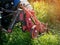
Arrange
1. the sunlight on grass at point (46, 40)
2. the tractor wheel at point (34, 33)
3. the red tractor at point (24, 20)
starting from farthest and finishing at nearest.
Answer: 1. the red tractor at point (24, 20)
2. the tractor wheel at point (34, 33)
3. the sunlight on grass at point (46, 40)

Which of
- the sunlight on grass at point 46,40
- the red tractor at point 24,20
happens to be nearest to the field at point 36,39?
the sunlight on grass at point 46,40

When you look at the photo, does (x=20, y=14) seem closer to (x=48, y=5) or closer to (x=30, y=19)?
(x=30, y=19)

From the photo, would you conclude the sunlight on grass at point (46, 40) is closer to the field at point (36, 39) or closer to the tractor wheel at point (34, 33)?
the field at point (36, 39)

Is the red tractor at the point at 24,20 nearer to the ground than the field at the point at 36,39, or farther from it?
farther from it

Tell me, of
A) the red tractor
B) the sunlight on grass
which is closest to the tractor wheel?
the red tractor

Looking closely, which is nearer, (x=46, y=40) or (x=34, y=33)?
(x=46, y=40)

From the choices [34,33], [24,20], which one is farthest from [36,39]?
[24,20]

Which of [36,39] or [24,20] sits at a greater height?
[24,20]

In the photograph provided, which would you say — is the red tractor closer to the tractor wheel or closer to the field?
the tractor wheel

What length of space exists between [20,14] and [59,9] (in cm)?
137

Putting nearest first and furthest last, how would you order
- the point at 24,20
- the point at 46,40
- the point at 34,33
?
the point at 46,40
the point at 34,33
the point at 24,20

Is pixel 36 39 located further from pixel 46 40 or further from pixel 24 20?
pixel 24 20

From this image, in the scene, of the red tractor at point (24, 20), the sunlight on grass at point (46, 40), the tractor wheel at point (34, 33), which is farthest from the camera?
the red tractor at point (24, 20)

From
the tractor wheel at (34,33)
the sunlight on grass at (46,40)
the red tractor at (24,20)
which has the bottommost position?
the sunlight on grass at (46,40)
